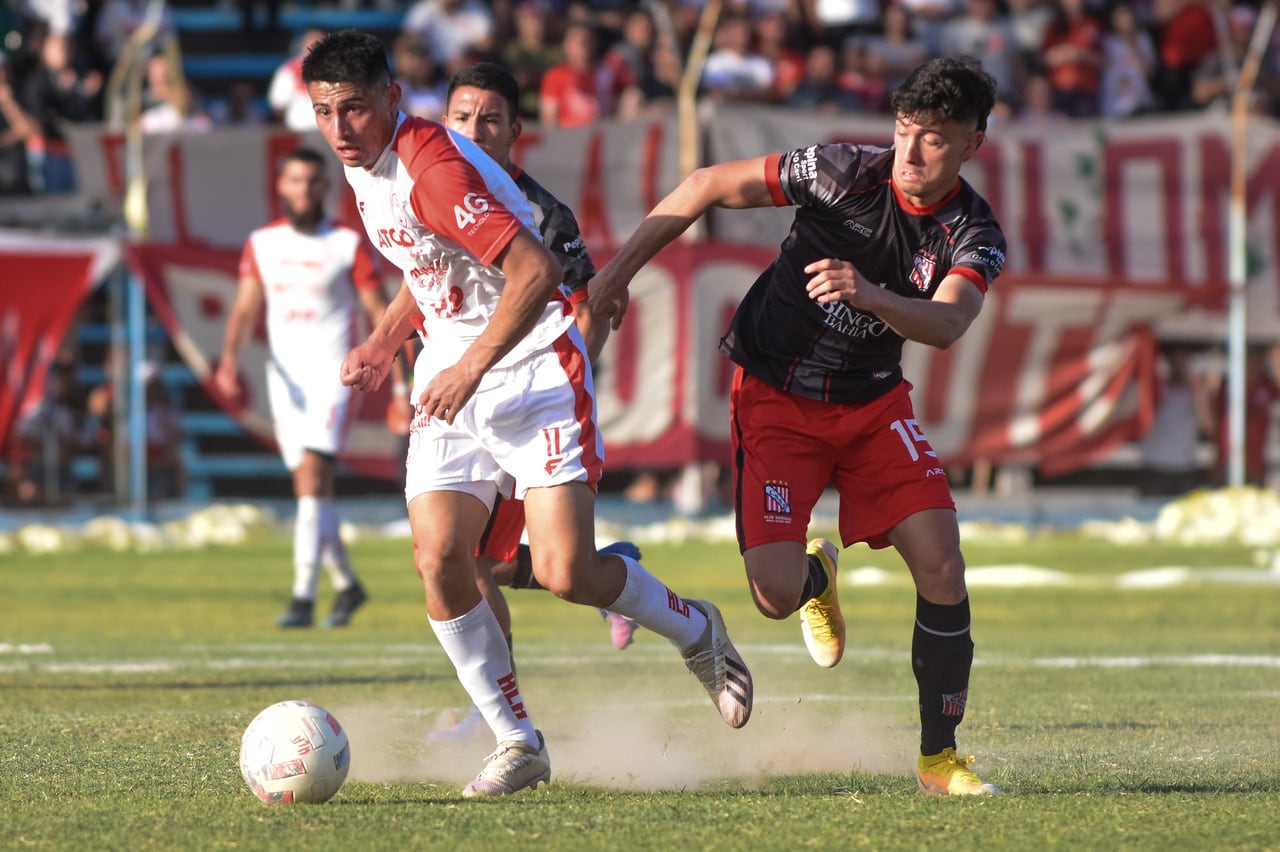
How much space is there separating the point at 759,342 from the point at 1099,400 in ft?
41.5

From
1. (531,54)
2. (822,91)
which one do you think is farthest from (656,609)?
(822,91)

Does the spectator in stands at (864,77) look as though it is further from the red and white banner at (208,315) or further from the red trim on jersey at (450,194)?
the red trim on jersey at (450,194)

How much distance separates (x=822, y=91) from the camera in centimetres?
2048

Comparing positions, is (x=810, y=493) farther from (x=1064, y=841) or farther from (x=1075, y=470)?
(x=1075, y=470)

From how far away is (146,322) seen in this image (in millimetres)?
19578

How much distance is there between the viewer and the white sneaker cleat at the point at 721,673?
6.57 m

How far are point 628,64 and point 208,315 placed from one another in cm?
551

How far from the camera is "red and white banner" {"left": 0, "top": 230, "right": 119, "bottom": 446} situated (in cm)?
1717

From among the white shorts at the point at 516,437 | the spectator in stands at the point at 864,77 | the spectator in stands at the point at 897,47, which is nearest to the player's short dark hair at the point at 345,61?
the white shorts at the point at 516,437

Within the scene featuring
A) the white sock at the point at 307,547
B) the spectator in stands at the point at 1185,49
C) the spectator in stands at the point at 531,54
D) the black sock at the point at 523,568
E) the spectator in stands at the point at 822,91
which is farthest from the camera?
the spectator in stands at the point at 1185,49

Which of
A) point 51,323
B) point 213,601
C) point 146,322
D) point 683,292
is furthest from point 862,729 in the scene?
point 146,322

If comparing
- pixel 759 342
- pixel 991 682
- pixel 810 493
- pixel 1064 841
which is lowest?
pixel 991 682

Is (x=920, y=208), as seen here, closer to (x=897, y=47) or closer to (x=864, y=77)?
(x=864, y=77)

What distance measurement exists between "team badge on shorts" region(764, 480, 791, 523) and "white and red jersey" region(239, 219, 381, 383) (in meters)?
5.51
